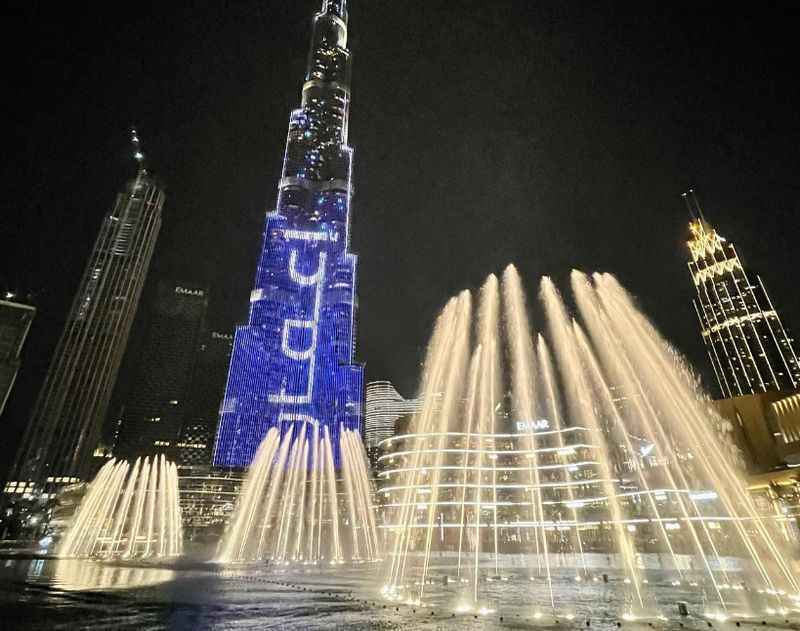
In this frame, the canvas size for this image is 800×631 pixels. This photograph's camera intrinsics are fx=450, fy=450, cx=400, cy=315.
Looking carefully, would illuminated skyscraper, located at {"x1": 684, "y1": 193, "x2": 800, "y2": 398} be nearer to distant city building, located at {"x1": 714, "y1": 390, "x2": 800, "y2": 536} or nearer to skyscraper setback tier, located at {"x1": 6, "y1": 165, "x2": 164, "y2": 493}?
distant city building, located at {"x1": 714, "y1": 390, "x2": 800, "y2": 536}

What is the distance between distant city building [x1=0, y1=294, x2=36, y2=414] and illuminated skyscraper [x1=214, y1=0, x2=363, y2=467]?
187ft

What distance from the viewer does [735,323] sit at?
146 meters

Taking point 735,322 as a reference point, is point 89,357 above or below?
below

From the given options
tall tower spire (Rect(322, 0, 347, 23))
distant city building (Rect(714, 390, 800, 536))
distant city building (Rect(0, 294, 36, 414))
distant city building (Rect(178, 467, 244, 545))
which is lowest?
distant city building (Rect(714, 390, 800, 536))

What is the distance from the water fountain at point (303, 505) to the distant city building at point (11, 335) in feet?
157

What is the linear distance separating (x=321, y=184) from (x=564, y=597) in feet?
543

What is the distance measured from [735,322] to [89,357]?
686 feet

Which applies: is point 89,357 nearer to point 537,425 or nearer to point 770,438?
point 537,425

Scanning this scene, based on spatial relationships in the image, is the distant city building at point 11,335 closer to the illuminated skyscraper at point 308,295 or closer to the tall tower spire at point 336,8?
the illuminated skyscraper at point 308,295

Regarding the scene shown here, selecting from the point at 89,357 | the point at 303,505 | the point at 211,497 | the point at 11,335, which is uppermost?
the point at 89,357

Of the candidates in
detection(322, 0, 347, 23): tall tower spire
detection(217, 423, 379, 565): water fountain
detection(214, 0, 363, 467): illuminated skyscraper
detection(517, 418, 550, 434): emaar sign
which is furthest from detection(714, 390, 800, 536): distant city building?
detection(322, 0, 347, 23): tall tower spire

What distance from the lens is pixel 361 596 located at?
20.8 metres

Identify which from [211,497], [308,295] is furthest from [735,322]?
[211,497]

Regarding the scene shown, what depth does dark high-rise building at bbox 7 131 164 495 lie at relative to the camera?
13512 cm
